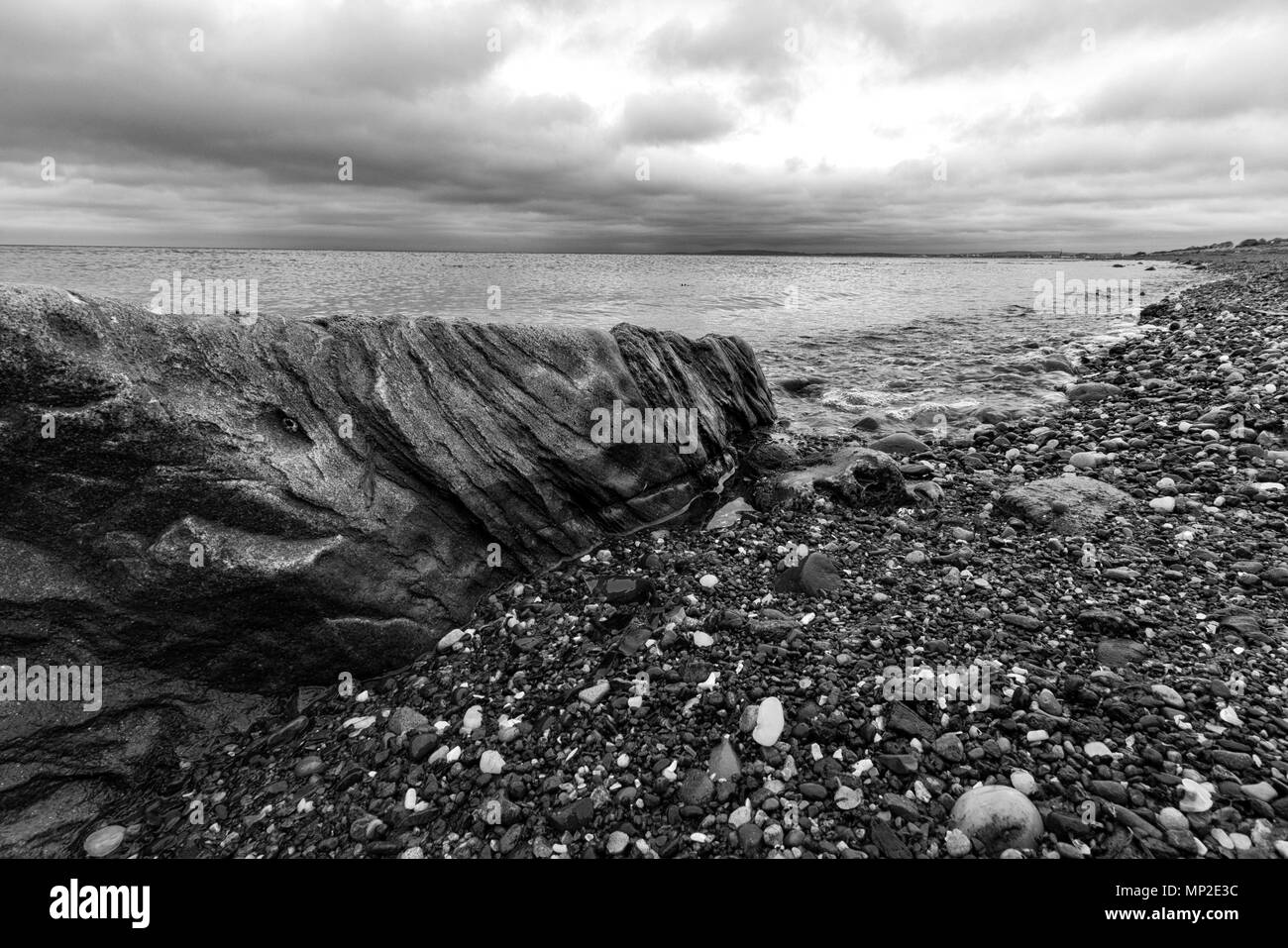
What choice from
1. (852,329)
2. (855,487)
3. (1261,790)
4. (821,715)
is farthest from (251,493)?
(852,329)

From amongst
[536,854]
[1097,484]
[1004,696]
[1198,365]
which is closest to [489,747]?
[536,854]

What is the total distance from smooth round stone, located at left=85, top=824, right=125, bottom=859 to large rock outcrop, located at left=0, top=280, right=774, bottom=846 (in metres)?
0.50

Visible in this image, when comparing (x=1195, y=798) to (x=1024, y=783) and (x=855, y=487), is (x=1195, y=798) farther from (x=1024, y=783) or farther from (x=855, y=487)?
(x=855, y=487)

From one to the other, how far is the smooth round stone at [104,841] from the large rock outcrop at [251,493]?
503mm

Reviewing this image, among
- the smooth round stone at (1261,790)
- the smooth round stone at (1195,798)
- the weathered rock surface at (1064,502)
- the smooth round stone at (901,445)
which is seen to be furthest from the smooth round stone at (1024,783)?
the smooth round stone at (901,445)

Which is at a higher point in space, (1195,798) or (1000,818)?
(1195,798)

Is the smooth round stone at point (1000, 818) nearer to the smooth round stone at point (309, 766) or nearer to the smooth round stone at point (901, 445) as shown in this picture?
the smooth round stone at point (309, 766)

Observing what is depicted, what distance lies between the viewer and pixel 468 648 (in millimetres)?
6289

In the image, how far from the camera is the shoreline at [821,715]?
3.99 m

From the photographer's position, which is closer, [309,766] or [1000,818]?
[1000,818]

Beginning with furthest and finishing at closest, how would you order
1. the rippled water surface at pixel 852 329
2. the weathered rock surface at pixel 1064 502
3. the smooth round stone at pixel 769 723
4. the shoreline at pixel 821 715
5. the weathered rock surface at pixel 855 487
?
the rippled water surface at pixel 852 329
the weathered rock surface at pixel 855 487
the weathered rock surface at pixel 1064 502
the smooth round stone at pixel 769 723
the shoreline at pixel 821 715

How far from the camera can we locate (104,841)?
4574 millimetres

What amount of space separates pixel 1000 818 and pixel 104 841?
649 cm
